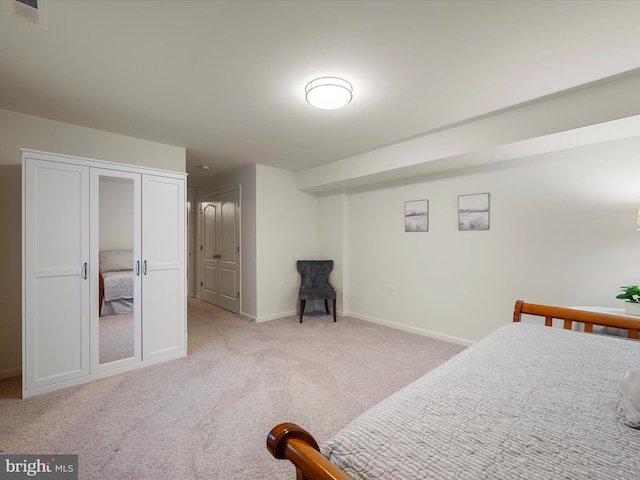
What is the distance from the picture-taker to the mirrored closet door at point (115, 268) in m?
2.55

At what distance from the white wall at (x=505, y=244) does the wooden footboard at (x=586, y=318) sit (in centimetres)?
108

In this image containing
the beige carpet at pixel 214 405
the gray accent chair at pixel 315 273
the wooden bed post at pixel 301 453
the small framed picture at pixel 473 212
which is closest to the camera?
the wooden bed post at pixel 301 453

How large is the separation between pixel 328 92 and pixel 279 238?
2.82 meters

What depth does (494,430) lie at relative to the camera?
0.81 meters

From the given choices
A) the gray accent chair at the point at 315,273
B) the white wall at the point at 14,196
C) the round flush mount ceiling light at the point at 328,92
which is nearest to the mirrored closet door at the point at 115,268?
the white wall at the point at 14,196

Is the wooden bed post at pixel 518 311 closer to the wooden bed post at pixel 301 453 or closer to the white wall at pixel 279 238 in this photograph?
the wooden bed post at pixel 301 453

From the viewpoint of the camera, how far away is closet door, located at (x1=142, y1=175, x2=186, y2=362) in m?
2.83

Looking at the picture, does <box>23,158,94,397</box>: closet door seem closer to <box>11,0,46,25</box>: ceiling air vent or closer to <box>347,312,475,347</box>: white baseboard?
<box>11,0,46,25</box>: ceiling air vent

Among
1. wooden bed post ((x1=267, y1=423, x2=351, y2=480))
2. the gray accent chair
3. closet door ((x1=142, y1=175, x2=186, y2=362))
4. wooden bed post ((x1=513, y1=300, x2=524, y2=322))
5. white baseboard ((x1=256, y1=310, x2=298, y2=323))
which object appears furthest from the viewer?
the gray accent chair

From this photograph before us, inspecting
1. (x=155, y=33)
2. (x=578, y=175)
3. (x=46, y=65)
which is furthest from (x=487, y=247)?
(x=46, y=65)

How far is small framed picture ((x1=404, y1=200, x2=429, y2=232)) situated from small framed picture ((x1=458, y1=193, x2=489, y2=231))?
42cm

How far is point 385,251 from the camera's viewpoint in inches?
162

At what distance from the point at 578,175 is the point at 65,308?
15.4ft

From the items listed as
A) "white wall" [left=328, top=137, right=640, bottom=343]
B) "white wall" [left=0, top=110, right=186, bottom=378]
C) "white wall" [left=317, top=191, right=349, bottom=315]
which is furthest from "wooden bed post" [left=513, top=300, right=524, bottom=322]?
"white wall" [left=0, top=110, right=186, bottom=378]
